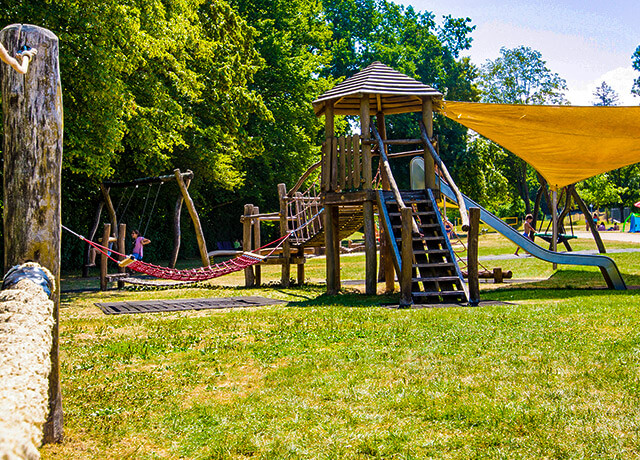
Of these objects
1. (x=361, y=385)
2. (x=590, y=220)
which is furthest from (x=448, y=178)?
(x=590, y=220)

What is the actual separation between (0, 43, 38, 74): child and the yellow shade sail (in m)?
10.6

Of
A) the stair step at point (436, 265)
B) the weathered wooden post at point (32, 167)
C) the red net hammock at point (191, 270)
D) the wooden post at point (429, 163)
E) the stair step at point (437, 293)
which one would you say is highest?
the wooden post at point (429, 163)

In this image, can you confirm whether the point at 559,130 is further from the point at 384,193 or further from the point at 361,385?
the point at 361,385

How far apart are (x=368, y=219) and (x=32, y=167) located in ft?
27.3

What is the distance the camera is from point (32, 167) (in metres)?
4.15

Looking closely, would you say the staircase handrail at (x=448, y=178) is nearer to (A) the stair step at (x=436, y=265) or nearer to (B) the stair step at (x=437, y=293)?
A: (A) the stair step at (x=436, y=265)

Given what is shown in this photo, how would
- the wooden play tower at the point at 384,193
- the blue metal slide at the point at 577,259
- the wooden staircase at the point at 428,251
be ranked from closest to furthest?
the wooden staircase at the point at 428,251 < the wooden play tower at the point at 384,193 < the blue metal slide at the point at 577,259

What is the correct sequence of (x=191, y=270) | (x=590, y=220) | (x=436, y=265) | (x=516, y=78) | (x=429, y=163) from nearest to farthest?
(x=436, y=265)
(x=429, y=163)
(x=191, y=270)
(x=590, y=220)
(x=516, y=78)

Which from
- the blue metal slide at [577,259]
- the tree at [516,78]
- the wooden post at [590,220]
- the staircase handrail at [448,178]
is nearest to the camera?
the staircase handrail at [448,178]

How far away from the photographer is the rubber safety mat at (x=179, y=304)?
10898 millimetres

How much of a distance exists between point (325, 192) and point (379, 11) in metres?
38.1

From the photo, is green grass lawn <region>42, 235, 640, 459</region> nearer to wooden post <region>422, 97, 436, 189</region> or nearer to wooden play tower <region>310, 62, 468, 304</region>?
wooden play tower <region>310, 62, 468, 304</region>

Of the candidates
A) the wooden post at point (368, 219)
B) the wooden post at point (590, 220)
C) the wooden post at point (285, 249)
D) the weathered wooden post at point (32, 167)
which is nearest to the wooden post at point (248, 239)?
the wooden post at point (285, 249)

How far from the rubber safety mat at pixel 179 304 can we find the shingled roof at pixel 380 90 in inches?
171
